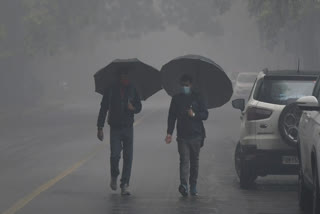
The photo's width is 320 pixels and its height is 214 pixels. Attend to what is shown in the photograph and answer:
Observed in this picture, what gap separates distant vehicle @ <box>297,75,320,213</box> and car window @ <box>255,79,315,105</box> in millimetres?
1875

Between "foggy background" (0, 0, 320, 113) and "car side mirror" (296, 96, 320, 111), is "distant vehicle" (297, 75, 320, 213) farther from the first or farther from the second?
"foggy background" (0, 0, 320, 113)

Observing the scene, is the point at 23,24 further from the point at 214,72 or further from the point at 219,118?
the point at 214,72

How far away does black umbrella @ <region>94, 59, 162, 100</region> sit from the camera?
1316 cm

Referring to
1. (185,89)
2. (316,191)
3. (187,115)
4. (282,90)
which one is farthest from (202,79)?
(316,191)

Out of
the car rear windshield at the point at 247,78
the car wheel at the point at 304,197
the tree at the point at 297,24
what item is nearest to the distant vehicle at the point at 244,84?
the car rear windshield at the point at 247,78

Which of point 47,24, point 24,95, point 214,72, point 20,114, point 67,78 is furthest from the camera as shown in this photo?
point 67,78

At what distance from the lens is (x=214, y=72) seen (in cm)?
1331

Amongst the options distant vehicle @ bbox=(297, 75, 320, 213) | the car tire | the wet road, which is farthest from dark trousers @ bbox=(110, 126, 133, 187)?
distant vehicle @ bbox=(297, 75, 320, 213)

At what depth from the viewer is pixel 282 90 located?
1314 centimetres

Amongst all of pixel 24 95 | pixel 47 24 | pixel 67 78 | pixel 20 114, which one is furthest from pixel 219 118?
pixel 67 78

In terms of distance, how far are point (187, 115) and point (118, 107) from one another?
1.04 m

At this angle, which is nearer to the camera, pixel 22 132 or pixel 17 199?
pixel 17 199

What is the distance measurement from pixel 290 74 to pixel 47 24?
35.3 meters

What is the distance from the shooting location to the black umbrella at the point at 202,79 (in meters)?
13.3
